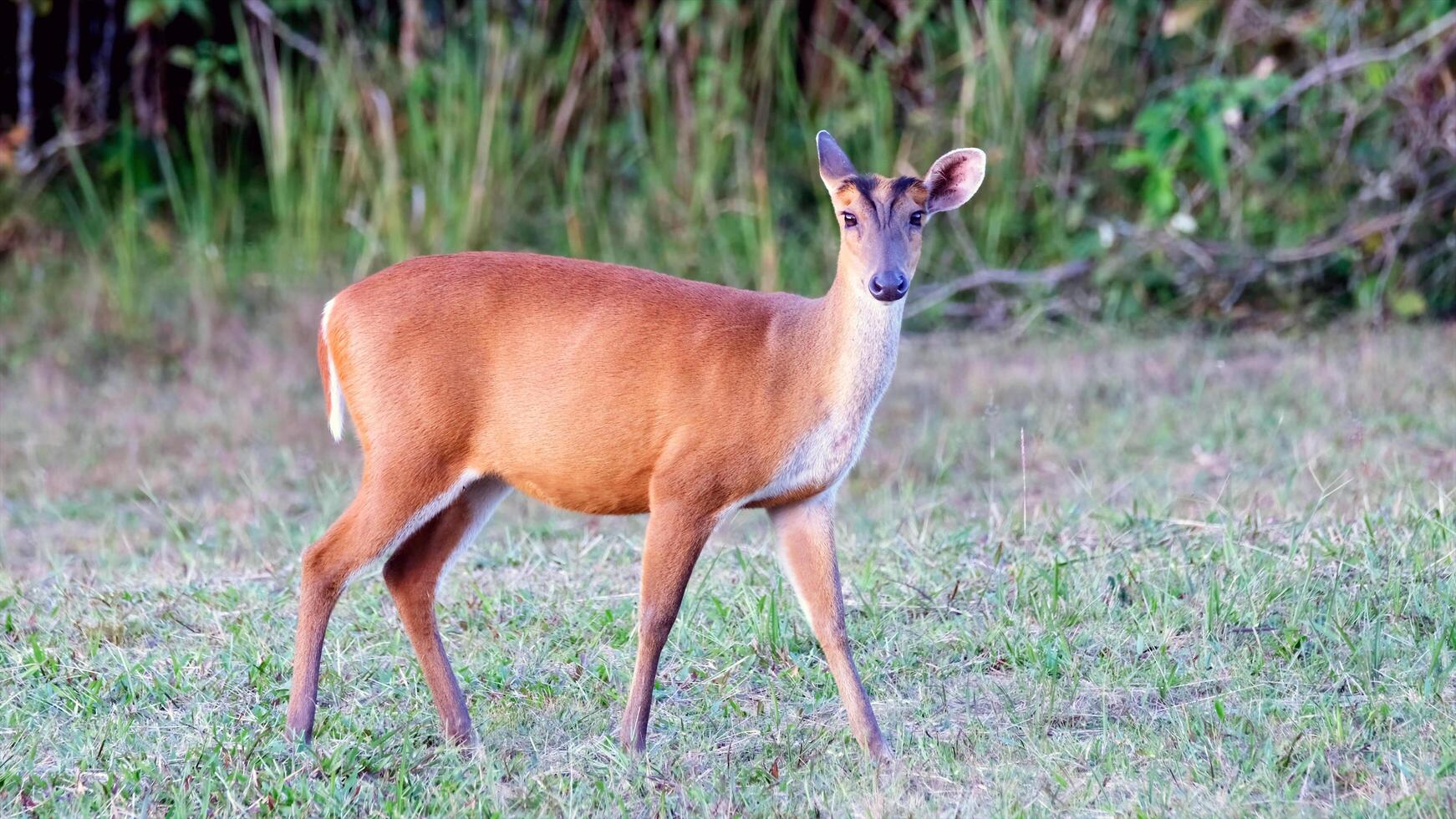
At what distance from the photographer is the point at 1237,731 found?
12.3 feet

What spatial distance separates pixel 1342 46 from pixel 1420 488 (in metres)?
3.71

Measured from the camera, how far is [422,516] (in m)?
3.89

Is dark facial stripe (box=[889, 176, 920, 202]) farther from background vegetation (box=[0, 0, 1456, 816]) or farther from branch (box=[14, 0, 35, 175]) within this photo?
branch (box=[14, 0, 35, 175])

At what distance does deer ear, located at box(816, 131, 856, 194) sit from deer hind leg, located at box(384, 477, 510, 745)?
1.01 meters

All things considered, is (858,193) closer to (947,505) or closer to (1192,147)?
(947,505)

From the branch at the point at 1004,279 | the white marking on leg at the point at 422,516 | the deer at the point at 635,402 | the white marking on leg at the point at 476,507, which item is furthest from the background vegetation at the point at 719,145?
the white marking on leg at the point at 422,516

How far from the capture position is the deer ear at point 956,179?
405 cm

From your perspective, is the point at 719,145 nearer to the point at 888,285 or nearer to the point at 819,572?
the point at 819,572

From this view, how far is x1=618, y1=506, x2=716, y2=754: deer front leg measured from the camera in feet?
12.3

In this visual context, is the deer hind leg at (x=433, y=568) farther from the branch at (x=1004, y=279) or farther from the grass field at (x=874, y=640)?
the branch at (x=1004, y=279)

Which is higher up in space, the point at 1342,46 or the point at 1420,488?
the point at 1342,46

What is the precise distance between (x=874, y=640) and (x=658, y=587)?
2.93 ft

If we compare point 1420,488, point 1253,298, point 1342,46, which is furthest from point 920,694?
point 1342,46

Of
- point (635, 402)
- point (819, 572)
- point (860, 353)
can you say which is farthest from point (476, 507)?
point (860, 353)
